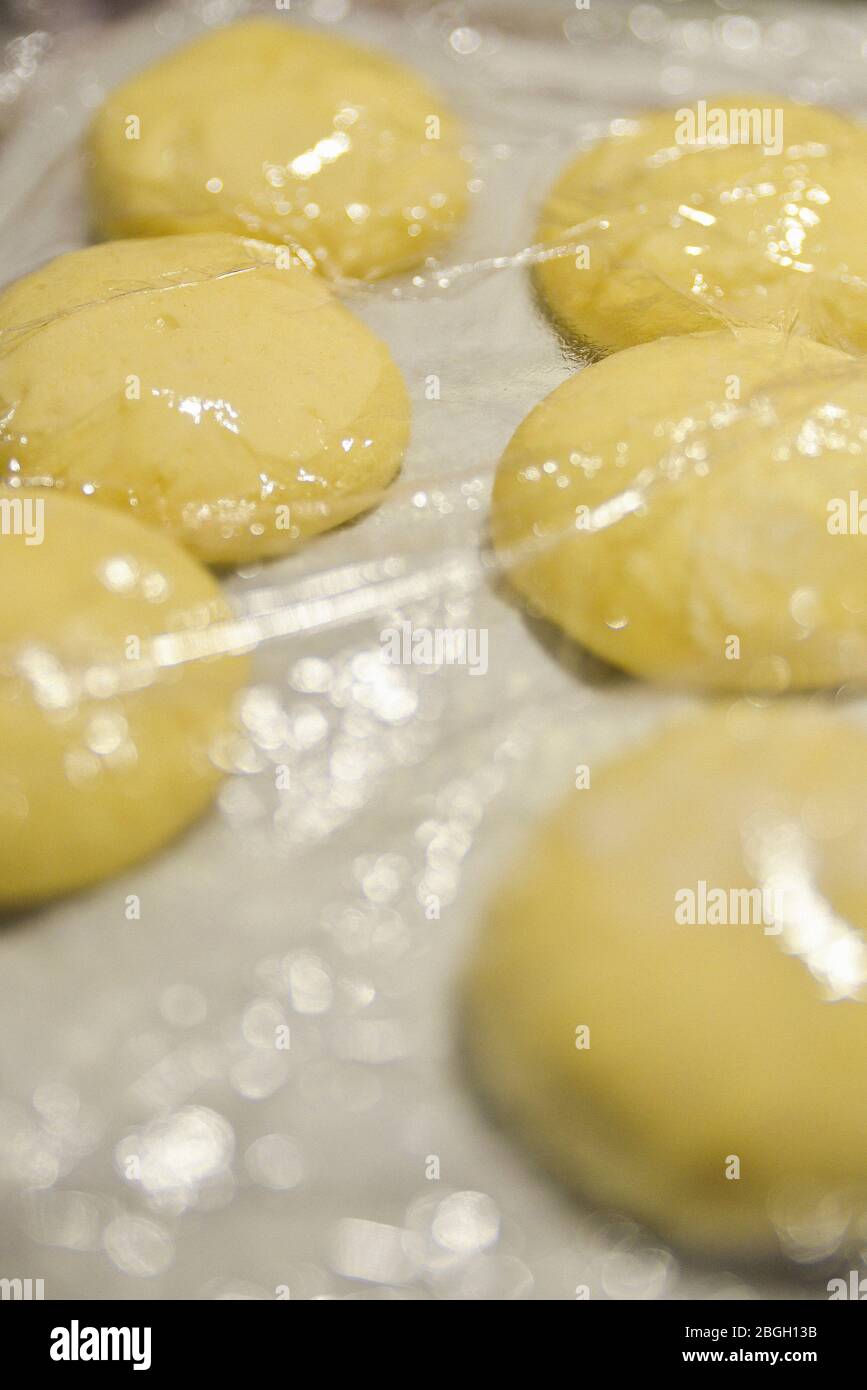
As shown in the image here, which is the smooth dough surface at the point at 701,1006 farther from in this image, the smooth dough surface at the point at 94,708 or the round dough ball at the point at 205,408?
the round dough ball at the point at 205,408

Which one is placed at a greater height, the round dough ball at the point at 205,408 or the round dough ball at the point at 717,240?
the round dough ball at the point at 717,240

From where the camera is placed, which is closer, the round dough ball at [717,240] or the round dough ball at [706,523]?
the round dough ball at [706,523]

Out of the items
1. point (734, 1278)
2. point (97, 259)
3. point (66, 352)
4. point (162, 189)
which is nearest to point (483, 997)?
point (734, 1278)

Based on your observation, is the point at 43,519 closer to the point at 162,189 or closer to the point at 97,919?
the point at 97,919

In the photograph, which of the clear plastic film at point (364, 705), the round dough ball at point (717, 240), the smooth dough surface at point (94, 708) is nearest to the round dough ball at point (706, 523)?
the clear plastic film at point (364, 705)

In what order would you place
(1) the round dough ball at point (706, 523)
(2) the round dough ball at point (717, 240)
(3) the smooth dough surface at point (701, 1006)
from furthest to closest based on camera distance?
(2) the round dough ball at point (717, 240) → (1) the round dough ball at point (706, 523) → (3) the smooth dough surface at point (701, 1006)

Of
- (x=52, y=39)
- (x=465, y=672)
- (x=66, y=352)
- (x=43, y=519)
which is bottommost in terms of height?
(x=465, y=672)

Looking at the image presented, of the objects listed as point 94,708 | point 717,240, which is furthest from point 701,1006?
point 717,240

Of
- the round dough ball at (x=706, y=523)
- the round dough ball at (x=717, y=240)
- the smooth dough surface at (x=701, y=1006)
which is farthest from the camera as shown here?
the round dough ball at (x=717, y=240)
